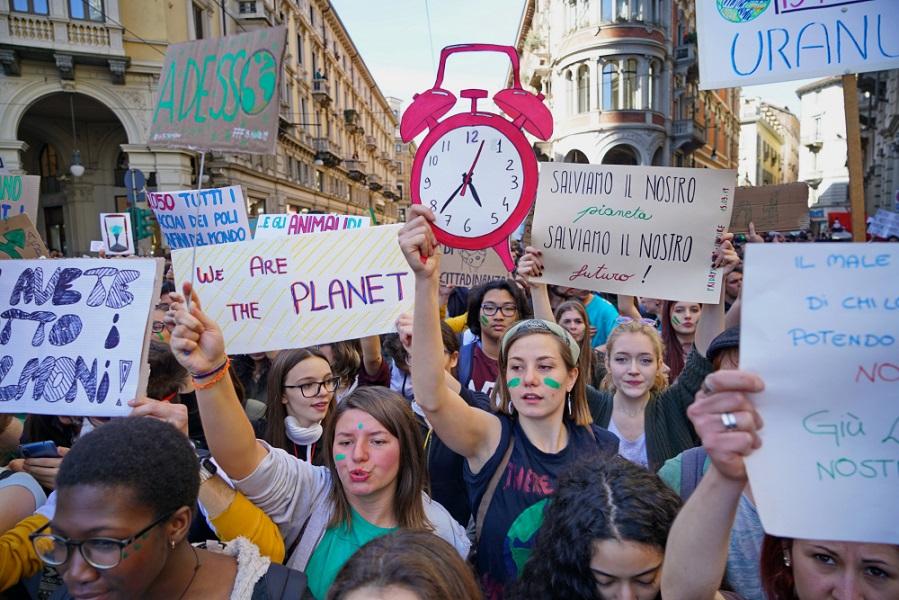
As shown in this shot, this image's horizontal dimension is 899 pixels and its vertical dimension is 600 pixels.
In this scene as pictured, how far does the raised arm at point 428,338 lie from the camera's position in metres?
1.91

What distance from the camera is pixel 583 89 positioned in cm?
2705

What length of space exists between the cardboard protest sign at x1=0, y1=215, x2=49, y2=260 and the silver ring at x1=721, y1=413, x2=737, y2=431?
363 cm

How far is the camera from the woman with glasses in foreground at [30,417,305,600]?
128 centimetres

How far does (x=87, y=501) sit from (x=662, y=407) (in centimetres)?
224

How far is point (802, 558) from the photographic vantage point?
1.28 meters

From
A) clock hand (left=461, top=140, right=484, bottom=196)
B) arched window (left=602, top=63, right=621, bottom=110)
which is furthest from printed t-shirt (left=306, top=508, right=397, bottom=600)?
arched window (left=602, top=63, right=621, bottom=110)

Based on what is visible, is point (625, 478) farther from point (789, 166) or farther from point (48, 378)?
point (789, 166)

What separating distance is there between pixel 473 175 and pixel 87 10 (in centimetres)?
2120

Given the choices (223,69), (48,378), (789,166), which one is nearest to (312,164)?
(223,69)

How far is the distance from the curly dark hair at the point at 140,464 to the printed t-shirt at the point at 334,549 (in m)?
0.54

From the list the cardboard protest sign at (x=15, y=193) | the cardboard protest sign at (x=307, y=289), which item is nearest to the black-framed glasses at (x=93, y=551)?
the cardboard protest sign at (x=307, y=289)

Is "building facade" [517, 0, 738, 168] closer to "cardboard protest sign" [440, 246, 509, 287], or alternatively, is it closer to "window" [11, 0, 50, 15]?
"window" [11, 0, 50, 15]

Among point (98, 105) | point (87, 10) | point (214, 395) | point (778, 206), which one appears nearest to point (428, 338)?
point (214, 395)

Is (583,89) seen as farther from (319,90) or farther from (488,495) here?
(488,495)
